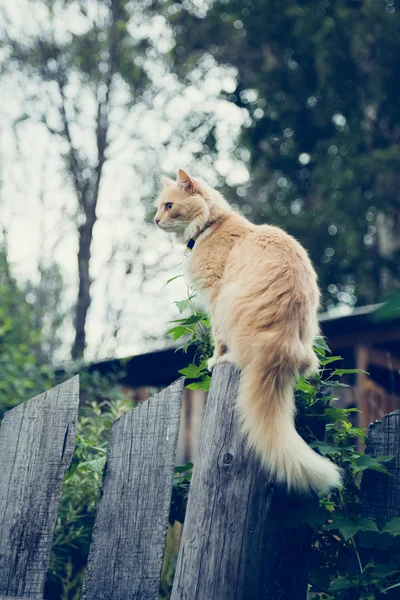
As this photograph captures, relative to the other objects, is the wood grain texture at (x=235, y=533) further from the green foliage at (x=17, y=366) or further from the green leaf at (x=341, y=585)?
the green foliage at (x=17, y=366)

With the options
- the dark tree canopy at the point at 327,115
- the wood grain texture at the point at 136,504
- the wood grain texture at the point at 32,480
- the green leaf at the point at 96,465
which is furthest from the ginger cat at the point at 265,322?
the dark tree canopy at the point at 327,115

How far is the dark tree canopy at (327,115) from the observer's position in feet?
35.1

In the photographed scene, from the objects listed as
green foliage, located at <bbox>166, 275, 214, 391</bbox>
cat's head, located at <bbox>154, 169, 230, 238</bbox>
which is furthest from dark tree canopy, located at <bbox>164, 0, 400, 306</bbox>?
green foliage, located at <bbox>166, 275, 214, 391</bbox>

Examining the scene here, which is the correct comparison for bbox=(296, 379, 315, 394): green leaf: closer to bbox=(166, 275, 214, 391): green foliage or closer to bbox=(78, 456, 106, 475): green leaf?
bbox=(166, 275, 214, 391): green foliage

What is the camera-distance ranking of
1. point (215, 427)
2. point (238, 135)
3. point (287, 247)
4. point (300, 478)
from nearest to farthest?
point (300, 478) < point (215, 427) < point (287, 247) < point (238, 135)

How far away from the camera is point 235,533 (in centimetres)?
194

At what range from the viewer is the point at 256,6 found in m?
11.4

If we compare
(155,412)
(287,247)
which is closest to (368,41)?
(287,247)

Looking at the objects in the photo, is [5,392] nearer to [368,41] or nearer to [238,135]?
[238,135]

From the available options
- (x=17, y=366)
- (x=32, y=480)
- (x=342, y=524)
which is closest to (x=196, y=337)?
(x=32, y=480)

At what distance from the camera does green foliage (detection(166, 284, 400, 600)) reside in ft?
6.53

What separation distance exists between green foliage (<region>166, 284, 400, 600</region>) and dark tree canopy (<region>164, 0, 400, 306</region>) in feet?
28.6

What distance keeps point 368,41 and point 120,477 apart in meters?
10.7

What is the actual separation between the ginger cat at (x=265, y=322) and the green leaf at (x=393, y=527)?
0.19 metres
